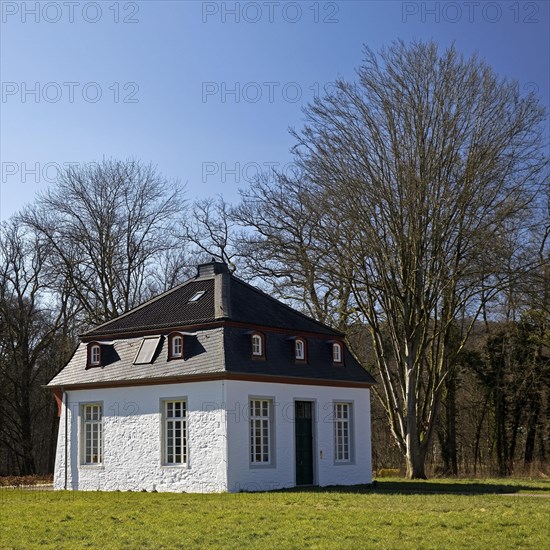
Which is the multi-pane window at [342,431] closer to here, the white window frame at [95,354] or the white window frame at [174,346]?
the white window frame at [174,346]

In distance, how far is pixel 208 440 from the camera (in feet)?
80.3

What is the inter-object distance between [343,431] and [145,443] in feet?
20.7

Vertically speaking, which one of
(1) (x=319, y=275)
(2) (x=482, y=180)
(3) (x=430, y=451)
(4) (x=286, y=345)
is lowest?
(3) (x=430, y=451)

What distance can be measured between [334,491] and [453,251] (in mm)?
10286

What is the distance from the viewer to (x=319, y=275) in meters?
33.5

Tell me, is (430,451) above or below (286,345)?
below

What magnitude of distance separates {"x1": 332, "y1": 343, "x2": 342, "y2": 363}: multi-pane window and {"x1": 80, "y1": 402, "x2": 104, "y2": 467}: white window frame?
292 inches

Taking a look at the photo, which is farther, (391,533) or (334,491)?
(334,491)

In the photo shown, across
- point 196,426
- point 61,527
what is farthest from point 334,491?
point 61,527

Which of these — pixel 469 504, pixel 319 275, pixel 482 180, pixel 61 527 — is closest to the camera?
pixel 61 527

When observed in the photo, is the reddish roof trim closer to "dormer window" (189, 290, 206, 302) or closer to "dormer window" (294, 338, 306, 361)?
"dormer window" (294, 338, 306, 361)

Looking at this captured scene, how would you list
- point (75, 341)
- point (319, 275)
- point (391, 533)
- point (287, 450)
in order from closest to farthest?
1. point (391, 533)
2. point (287, 450)
3. point (319, 275)
4. point (75, 341)

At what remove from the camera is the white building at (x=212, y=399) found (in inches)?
966

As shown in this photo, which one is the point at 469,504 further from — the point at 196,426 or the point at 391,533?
the point at 196,426
